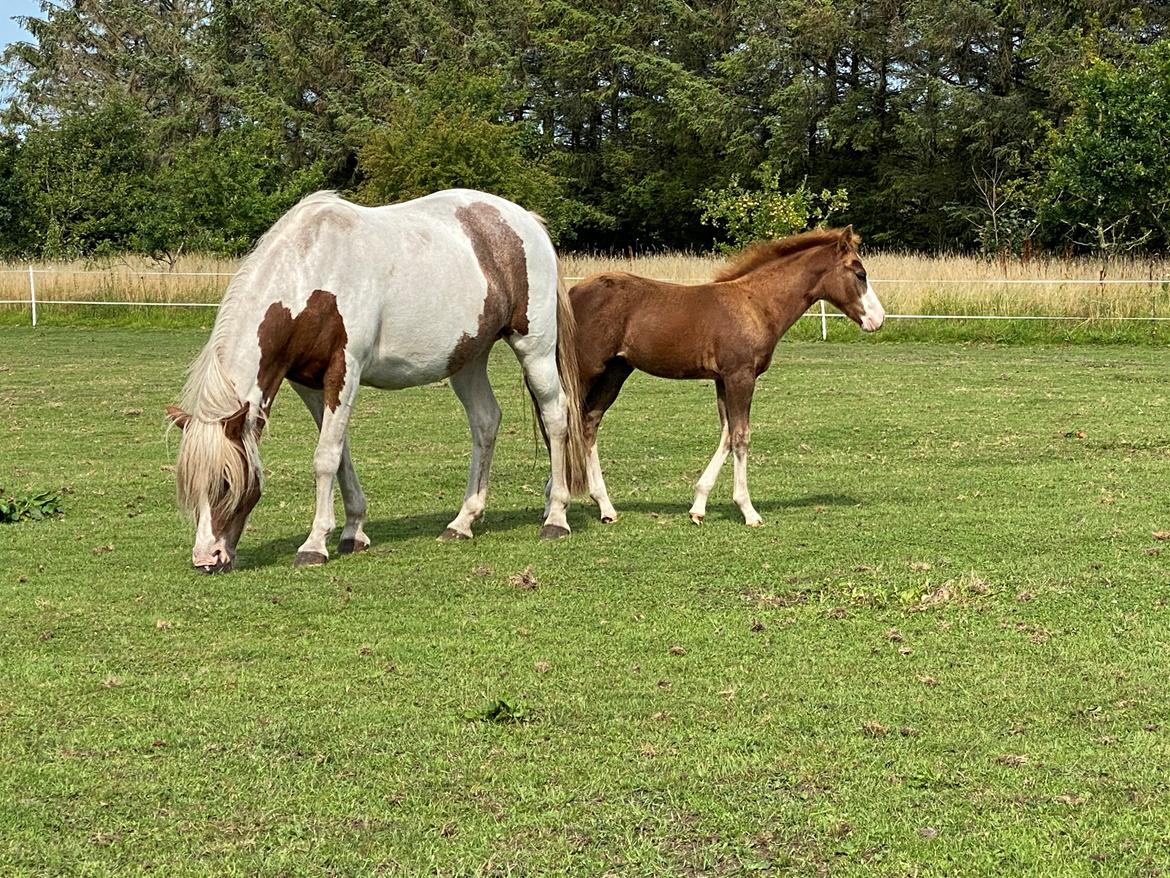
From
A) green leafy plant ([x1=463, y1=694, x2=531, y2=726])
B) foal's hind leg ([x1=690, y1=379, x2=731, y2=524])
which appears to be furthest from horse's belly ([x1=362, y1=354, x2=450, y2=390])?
green leafy plant ([x1=463, y1=694, x2=531, y2=726])

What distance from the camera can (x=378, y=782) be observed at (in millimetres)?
4172

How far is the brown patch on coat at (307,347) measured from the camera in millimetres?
7273

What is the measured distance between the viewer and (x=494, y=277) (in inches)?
326

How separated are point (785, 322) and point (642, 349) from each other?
0.97 meters

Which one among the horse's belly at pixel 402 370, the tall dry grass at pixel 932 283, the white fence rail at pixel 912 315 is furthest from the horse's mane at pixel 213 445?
the white fence rail at pixel 912 315

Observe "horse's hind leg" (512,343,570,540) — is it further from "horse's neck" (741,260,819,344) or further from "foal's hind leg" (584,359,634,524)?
"horse's neck" (741,260,819,344)

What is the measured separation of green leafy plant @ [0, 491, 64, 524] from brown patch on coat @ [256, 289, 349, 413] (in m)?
2.41

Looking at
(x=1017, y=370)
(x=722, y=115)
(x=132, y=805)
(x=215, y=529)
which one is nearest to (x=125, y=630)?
(x=215, y=529)

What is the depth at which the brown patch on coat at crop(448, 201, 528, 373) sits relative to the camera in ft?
26.9

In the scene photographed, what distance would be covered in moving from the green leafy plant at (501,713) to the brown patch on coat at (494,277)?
3609mm

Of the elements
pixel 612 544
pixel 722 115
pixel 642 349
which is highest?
pixel 722 115

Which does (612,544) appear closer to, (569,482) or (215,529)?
(569,482)

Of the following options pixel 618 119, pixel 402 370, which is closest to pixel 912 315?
pixel 402 370

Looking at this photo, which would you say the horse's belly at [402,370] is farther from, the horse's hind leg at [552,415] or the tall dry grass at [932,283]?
the tall dry grass at [932,283]
